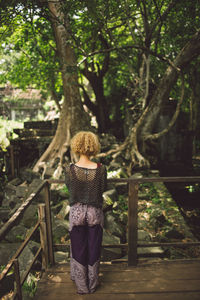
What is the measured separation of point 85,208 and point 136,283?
1.05 meters

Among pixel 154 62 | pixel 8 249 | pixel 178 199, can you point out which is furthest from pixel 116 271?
pixel 154 62

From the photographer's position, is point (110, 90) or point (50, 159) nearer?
point (50, 159)

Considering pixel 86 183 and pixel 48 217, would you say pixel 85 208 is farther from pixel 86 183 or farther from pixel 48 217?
pixel 48 217

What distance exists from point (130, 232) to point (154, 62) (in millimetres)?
7584

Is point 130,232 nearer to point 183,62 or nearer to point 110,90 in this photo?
point 183,62

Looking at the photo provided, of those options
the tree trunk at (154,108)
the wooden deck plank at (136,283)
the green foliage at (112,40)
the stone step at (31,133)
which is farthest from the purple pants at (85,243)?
the stone step at (31,133)

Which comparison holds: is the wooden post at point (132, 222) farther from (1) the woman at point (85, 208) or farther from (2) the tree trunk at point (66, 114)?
(2) the tree trunk at point (66, 114)

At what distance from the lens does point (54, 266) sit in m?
2.79

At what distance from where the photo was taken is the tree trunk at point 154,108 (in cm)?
652

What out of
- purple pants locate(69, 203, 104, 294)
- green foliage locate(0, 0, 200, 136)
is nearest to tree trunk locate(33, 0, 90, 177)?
green foliage locate(0, 0, 200, 136)

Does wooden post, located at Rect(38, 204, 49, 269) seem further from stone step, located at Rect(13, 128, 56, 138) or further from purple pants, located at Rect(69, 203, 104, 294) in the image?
stone step, located at Rect(13, 128, 56, 138)

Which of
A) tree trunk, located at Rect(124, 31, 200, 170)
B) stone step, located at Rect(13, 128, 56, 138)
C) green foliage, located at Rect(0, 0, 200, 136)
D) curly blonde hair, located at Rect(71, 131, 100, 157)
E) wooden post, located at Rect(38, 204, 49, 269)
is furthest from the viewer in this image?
stone step, located at Rect(13, 128, 56, 138)

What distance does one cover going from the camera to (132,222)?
8.80ft

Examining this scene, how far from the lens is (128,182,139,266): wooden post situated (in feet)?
8.57
